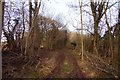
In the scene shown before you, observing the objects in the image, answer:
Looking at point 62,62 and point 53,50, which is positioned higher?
point 53,50

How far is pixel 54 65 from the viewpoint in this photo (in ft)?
16.0

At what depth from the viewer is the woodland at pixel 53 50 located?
475 centimetres

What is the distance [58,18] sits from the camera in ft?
16.4

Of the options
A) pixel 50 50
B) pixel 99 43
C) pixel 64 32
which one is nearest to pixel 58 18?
pixel 64 32

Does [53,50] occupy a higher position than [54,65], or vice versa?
[53,50]

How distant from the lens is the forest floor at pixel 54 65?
15.6 feet

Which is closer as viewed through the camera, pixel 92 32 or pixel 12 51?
pixel 12 51

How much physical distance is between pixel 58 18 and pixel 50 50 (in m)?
0.79

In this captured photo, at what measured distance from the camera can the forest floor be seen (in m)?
4.75

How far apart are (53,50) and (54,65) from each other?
370 mm

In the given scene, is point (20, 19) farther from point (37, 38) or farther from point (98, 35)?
point (98, 35)

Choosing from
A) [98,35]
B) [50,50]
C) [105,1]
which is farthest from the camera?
[105,1]

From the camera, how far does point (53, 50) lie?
4746 mm

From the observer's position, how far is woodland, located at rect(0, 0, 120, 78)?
15.6ft
